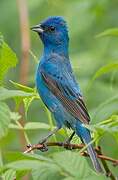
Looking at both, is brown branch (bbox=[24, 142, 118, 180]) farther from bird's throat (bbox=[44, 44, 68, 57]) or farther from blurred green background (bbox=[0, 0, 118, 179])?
blurred green background (bbox=[0, 0, 118, 179])

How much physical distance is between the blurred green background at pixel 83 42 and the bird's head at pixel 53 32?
222mm

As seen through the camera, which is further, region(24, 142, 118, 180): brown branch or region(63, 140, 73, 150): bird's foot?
region(63, 140, 73, 150): bird's foot

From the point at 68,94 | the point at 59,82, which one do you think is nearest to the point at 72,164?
the point at 68,94

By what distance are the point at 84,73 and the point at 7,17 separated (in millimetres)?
1552

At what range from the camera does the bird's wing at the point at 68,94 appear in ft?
15.0

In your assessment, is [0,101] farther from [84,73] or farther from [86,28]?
[86,28]

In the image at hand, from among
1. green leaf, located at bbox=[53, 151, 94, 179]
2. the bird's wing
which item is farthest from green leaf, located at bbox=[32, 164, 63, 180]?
the bird's wing

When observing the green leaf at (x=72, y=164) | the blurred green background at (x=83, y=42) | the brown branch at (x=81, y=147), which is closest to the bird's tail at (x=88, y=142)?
the brown branch at (x=81, y=147)

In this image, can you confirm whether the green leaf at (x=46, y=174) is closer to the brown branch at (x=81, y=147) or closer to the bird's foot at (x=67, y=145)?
the brown branch at (x=81, y=147)

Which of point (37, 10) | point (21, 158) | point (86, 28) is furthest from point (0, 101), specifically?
point (37, 10)

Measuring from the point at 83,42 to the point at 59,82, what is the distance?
11.1 feet

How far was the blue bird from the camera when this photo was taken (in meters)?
4.65

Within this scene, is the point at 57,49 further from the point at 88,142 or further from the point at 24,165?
the point at 24,165

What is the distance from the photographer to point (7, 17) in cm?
816
